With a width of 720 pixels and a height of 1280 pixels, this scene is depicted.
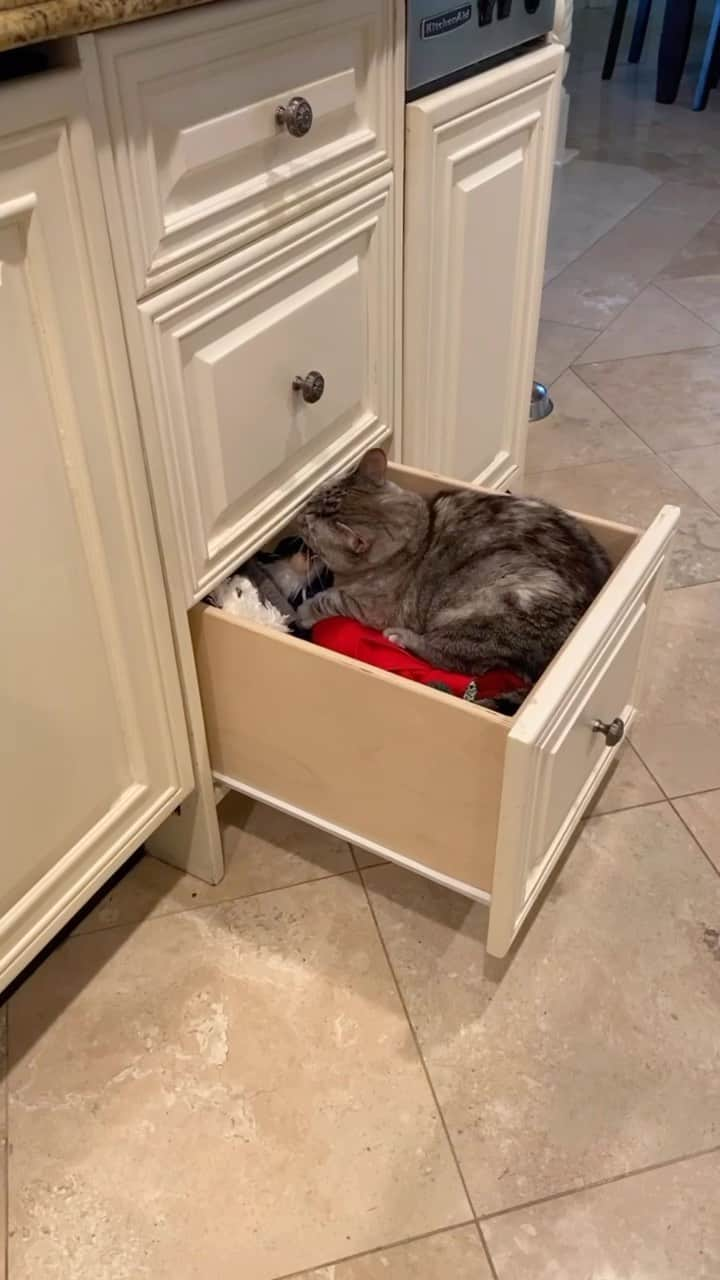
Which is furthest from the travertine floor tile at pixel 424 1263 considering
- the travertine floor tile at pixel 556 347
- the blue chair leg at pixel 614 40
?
the blue chair leg at pixel 614 40

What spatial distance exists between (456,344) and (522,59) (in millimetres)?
376

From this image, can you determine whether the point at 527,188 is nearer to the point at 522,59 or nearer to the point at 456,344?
the point at 522,59

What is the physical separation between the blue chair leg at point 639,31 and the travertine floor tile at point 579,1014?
479cm

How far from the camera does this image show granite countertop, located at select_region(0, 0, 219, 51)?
66 centimetres

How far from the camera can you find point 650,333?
262 centimetres

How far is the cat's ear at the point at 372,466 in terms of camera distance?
4.06 ft

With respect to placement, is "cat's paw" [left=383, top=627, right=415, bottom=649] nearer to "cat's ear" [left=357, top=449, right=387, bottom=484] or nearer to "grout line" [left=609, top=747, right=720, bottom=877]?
"cat's ear" [left=357, top=449, right=387, bottom=484]

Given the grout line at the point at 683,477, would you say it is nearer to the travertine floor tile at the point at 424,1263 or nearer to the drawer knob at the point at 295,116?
the drawer knob at the point at 295,116

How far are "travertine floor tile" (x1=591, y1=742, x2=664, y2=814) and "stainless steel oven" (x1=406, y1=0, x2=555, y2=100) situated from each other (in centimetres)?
90

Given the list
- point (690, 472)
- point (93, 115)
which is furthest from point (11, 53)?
point (690, 472)

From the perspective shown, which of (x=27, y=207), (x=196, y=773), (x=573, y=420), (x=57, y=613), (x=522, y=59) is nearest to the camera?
(x=27, y=207)

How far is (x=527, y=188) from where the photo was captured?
4.81 feet

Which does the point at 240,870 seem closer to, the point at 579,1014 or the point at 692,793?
the point at 579,1014

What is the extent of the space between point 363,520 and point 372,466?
0.07 m
